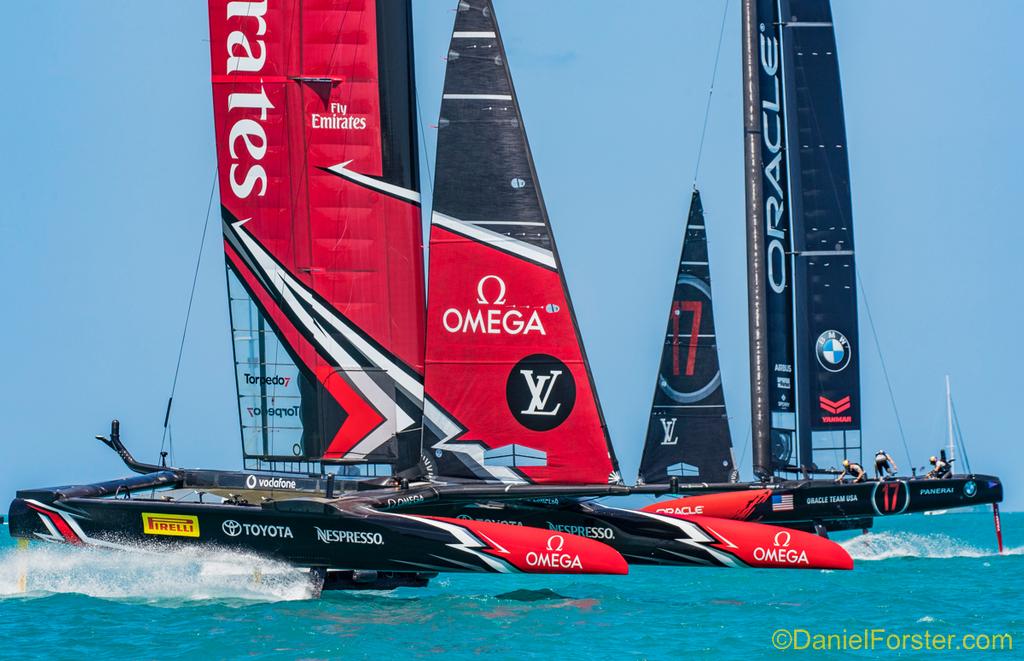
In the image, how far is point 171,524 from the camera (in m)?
16.2

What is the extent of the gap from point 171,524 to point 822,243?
459 inches

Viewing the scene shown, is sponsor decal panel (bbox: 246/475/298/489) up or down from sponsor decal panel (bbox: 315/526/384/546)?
up

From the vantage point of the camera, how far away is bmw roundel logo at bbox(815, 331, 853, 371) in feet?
77.3

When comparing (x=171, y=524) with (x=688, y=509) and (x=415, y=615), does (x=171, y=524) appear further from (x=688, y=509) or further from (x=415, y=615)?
(x=688, y=509)

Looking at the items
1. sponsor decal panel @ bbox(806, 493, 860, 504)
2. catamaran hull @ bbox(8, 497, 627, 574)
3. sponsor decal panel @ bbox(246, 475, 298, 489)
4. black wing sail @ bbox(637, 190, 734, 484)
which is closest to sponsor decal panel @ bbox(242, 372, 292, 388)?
sponsor decal panel @ bbox(246, 475, 298, 489)

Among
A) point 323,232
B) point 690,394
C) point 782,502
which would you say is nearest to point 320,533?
point 323,232

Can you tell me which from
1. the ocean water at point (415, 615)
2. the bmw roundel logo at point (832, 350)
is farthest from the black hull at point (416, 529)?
the bmw roundel logo at point (832, 350)

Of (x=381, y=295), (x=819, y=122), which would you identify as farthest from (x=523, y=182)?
(x=819, y=122)

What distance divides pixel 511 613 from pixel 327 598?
2.23 meters

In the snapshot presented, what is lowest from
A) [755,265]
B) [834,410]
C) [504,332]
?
[834,410]

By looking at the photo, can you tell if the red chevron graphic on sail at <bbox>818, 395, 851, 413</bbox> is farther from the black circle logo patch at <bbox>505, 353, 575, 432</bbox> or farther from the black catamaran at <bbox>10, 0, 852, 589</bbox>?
the black circle logo patch at <bbox>505, 353, 575, 432</bbox>

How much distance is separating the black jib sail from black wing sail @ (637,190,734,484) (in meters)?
0.71

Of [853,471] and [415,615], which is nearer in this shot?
[415,615]

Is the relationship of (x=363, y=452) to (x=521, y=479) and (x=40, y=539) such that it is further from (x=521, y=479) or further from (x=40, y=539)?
(x=40, y=539)
